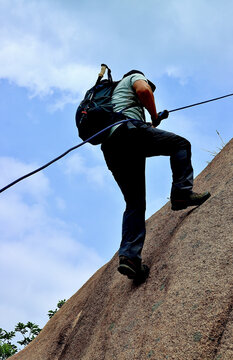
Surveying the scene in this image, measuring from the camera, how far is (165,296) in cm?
374

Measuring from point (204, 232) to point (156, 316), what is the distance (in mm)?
969

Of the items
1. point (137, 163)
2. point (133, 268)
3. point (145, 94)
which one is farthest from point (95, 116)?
point (133, 268)

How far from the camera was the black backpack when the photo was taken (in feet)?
14.8

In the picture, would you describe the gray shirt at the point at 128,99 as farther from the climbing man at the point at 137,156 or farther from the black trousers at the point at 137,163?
the black trousers at the point at 137,163

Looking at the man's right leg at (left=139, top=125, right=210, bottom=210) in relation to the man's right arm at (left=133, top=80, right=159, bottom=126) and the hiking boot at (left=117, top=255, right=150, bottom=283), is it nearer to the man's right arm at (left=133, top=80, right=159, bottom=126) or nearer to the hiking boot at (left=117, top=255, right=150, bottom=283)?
the man's right arm at (left=133, top=80, right=159, bottom=126)

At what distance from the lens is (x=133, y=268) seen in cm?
439

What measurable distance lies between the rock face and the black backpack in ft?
4.63

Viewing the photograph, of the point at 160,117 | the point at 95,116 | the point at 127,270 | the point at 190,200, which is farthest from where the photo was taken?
the point at 160,117

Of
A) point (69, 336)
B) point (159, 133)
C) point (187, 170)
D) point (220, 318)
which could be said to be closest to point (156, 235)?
point (187, 170)

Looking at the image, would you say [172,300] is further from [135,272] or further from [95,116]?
[95,116]

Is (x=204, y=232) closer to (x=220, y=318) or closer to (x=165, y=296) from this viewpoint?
(x=165, y=296)

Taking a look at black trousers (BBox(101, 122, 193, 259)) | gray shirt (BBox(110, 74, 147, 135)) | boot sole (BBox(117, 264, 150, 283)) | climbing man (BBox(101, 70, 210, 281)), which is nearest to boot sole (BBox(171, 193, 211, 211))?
climbing man (BBox(101, 70, 210, 281))

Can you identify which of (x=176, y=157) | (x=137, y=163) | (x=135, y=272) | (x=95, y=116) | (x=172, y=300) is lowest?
(x=172, y=300)

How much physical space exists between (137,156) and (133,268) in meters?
1.28
